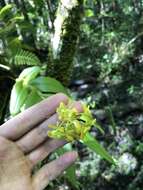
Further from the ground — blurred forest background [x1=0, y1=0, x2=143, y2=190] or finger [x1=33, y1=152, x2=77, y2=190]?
finger [x1=33, y1=152, x2=77, y2=190]

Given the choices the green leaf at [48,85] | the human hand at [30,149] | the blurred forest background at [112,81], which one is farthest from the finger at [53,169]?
the blurred forest background at [112,81]

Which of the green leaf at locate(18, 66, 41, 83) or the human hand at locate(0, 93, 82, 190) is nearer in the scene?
the human hand at locate(0, 93, 82, 190)

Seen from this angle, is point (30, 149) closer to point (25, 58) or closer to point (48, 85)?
point (48, 85)

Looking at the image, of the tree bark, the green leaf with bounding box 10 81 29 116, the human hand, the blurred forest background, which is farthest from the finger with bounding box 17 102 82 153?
the blurred forest background

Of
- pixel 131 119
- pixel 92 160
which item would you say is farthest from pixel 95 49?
pixel 92 160

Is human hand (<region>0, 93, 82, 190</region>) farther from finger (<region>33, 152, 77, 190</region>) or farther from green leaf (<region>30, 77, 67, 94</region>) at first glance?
green leaf (<region>30, 77, 67, 94</region>)

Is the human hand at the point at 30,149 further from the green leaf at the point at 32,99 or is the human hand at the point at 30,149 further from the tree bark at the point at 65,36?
the tree bark at the point at 65,36

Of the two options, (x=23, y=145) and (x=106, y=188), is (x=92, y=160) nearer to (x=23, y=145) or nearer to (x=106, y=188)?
(x=106, y=188)
